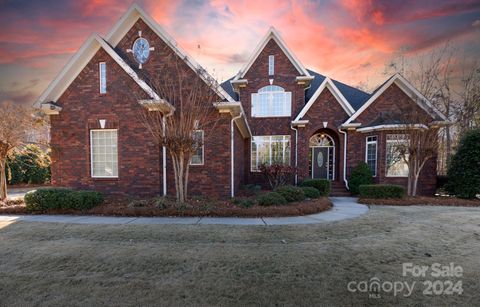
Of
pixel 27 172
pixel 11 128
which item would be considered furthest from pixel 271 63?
pixel 27 172

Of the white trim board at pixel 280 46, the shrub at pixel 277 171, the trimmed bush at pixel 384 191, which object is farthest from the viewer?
the white trim board at pixel 280 46

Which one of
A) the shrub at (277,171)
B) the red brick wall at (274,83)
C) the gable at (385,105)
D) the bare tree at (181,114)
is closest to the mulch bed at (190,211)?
the bare tree at (181,114)

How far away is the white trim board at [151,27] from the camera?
8789 millimetres

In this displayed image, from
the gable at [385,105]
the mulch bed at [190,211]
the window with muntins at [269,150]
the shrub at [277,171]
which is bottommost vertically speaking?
the mulch bed at [190,211]

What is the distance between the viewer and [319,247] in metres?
4.21

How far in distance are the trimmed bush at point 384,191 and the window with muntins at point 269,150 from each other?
5251 mm

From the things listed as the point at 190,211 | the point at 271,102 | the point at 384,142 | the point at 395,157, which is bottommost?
the point at 190,211

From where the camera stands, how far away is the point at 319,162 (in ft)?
45.8

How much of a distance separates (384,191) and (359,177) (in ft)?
6.64

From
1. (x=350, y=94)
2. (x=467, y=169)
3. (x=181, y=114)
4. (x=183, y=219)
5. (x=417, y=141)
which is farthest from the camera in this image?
(x=350, y=94)

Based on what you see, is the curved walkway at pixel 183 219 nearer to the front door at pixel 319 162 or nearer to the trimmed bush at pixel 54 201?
the trimmed bush at pixel 54 201

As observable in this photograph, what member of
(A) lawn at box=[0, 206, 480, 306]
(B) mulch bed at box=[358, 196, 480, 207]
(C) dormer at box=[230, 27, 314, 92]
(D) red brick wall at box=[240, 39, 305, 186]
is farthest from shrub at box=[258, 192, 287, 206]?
(C) dormer at box=[230, 27, 314, 92]

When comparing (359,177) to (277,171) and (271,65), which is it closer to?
(277,171)

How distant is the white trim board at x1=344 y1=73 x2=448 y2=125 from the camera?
1125 cm
